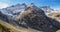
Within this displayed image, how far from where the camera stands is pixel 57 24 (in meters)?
7.78

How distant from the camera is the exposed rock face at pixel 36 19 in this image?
6.91 m

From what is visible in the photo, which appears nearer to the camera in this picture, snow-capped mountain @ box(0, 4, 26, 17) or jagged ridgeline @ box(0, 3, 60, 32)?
jagged ridgeline @ box(0, 3, 60, 32)

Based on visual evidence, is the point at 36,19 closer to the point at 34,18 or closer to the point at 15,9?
the point at 34,18

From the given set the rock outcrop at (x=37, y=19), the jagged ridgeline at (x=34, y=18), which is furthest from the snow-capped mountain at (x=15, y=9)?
the rock outcrop at (x=37, y=19)

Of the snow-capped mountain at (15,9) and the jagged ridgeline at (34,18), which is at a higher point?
the snow-capped mountain at (15,9)

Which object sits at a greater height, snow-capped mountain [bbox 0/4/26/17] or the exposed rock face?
snow-capped mountain [bbox 0/4/26/17]

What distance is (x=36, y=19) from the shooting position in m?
7.05

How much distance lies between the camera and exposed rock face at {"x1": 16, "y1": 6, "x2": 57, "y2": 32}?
22.7 ft

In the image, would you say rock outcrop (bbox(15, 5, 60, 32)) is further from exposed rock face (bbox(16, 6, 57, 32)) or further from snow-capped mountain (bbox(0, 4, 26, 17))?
snow-capped mountain (bbox(0, 4, 26, 17))

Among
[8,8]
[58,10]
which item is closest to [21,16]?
[8,8]

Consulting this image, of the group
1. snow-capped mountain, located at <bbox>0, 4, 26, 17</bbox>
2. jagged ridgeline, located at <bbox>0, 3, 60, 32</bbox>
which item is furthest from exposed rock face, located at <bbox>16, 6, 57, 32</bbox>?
snow-capped mountain, located at <bbox>0, 4, 26, 17</bbox>

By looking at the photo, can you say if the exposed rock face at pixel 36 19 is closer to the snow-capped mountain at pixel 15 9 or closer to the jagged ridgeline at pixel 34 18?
the jagged ridgeline at pixel 34 18

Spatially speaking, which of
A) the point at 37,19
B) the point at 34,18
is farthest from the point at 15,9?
the point at 37,19

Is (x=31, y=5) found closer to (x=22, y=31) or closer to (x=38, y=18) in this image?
(x=38, y=18)
